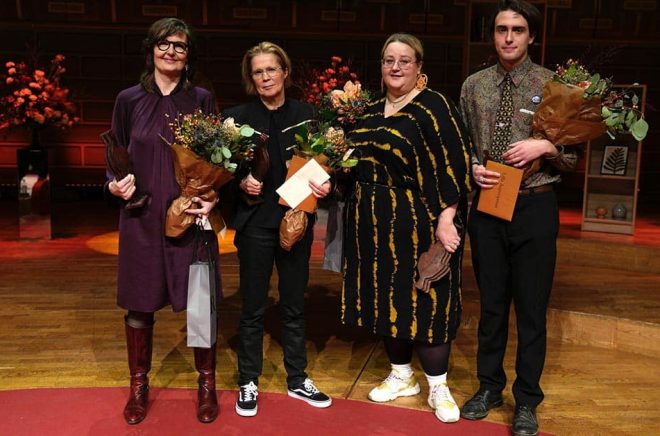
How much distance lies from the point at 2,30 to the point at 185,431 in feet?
24.2

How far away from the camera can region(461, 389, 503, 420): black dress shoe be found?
2701mm

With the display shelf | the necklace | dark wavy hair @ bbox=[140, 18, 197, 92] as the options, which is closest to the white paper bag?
dark wavy hair @ bbox=[140, 18, 197, 92]

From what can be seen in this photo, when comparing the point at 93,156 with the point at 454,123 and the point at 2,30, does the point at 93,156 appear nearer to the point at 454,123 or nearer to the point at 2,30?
the point at 2,30

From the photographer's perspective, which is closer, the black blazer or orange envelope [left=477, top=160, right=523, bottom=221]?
orange envelope [left=477, top=160, right=523, bottom=221]

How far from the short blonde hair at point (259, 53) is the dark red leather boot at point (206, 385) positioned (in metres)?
1.00

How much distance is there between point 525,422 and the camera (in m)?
2.54

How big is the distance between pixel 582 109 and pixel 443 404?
1.23 m

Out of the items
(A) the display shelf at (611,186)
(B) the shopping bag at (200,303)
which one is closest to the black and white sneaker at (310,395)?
(B) the shopping bag at (200,303)

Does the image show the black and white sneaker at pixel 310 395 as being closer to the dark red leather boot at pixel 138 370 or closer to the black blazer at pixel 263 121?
the dark red leather boot at pixel 138 370

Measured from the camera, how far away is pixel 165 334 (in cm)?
368

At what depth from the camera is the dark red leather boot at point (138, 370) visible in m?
2.64

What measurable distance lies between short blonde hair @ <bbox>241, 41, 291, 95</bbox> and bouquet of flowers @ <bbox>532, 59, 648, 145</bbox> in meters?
0.92

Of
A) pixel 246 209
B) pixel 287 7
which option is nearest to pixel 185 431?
pixel 246 209

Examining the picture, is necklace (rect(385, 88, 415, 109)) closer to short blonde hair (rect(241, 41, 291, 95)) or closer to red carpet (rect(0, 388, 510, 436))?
short blonde hair (rect(241, 41, 291, 95))
